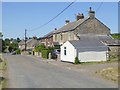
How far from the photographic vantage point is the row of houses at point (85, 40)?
129 ft

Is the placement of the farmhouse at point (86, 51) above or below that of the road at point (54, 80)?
above

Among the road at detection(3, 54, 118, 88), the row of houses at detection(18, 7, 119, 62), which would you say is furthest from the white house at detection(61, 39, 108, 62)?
the road at detection(3, 54, 118, 88)

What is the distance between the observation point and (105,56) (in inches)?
1575

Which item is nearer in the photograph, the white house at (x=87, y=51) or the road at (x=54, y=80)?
the road at (x=54, y=80)

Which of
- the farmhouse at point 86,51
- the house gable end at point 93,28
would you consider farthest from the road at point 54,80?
the house gable end at point 93,28

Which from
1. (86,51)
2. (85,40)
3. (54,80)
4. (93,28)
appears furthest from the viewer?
(93,28)

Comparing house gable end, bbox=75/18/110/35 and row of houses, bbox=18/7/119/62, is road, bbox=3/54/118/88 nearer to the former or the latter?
row of houses, bbox=18/7/119/62

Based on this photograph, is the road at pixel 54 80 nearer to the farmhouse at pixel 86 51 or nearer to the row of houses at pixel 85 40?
the farmhouse at pixel 86 51

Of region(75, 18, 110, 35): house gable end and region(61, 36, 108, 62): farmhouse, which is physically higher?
region(75, 18, 110, 35): house gable end

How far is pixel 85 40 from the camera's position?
51.4 metres

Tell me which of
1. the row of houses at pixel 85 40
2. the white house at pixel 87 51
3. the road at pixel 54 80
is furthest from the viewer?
the row of houses at pixel 85 40

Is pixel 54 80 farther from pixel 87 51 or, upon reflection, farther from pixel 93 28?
pixel 93 28

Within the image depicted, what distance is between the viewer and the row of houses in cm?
3919

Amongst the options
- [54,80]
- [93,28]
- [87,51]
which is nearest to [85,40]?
[93,28]
